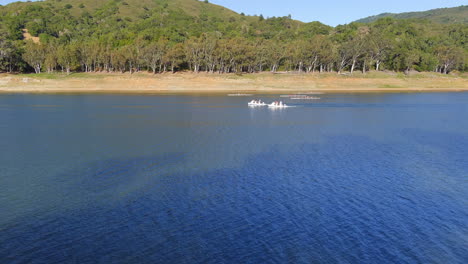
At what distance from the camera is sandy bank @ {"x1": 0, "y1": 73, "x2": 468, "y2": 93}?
416 feet

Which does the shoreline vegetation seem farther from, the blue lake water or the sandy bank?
the blue lake water

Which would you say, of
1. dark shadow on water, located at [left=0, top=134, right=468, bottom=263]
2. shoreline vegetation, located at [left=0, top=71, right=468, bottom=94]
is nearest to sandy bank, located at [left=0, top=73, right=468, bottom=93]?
shoreline vegetation, located at [left=0, top=71, right=468, bottom=94]

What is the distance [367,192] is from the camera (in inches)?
1187

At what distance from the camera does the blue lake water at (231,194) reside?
2094 centimetres

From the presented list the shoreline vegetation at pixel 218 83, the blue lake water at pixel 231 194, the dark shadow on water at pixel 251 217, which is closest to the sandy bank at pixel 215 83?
the shoreline vegetation at pixel 218 83

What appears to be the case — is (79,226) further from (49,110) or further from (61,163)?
(49,110)

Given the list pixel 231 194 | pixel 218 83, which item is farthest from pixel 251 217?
pixel 218 83

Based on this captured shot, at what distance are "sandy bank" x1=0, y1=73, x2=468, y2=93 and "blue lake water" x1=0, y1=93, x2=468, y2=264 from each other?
69751 millimetres

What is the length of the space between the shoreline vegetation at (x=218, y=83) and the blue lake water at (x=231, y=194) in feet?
230

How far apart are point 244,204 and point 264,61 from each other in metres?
130

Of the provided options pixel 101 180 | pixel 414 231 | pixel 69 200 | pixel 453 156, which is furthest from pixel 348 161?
pixel 69 200

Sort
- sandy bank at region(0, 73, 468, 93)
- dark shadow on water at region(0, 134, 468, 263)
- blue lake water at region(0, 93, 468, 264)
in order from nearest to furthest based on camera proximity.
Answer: dark shadow on water at region(0, 134, 468, 263)
blue lake water at region(0, 93, 468, 264)
sandy bank at region(0, 73, 468, 93)

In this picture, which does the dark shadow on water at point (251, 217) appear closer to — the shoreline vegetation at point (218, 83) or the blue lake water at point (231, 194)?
the blue lake water at point (231, 194)

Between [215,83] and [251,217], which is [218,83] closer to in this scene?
[215,83]
